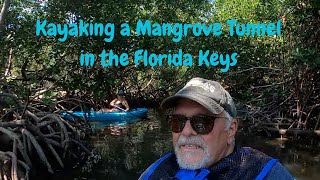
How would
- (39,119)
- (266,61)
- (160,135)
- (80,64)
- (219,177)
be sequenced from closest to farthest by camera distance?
(219,177), (80,64), (39,119), (160,135), (266,61)

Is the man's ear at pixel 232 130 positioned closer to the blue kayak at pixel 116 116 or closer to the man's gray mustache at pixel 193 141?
the man's gray mustache at pixel 193 141

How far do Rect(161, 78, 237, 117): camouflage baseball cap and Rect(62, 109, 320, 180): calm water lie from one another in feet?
15.6

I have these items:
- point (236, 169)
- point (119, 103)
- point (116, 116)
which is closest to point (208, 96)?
point (236, 169)

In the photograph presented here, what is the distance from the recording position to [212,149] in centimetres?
156

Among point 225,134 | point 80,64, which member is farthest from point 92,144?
point 225,134

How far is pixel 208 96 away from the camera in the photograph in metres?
1.52

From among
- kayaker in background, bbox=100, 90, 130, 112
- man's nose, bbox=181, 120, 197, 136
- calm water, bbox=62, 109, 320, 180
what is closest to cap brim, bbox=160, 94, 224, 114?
man's nose, bbox=181, 120, 197, 136

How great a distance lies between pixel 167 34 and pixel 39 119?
10.2ft

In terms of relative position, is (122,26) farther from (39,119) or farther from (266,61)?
(266,61)

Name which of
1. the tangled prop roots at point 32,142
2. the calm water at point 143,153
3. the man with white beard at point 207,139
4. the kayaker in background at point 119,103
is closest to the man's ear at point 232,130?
the man with white beard at point 207,139

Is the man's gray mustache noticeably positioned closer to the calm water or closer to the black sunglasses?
the black sunglasses

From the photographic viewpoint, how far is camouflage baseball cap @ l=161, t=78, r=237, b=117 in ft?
4.93

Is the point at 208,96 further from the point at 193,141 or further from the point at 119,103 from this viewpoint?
the point at 119,103

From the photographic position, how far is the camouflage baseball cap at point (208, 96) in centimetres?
150
